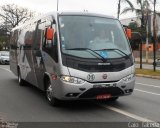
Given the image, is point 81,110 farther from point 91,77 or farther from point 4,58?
point 4,58

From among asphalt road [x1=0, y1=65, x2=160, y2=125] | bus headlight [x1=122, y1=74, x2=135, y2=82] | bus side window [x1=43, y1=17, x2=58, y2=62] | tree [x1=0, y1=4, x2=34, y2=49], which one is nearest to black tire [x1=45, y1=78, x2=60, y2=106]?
asphalt road [x1=0, y1=65, x2=160, y2=125]

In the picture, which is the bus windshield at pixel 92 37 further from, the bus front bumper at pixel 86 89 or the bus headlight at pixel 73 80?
the bus front bumper at pixel 86 89

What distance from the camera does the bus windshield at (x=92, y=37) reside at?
1008 cm

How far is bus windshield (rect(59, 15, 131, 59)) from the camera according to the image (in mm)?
10081

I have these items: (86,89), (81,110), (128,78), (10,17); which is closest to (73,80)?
(86,89)

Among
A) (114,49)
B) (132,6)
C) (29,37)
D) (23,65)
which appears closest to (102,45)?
(114,49)

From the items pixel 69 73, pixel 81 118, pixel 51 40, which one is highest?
pixel 51 40

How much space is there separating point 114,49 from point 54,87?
1.86m

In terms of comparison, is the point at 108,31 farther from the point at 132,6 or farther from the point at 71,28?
the point at 132,6

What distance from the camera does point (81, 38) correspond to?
10352mm

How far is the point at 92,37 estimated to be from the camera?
10461mm

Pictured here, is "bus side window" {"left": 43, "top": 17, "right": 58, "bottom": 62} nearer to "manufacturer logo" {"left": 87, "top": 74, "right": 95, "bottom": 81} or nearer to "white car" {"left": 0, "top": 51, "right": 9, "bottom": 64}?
"manufacturer logo" {"left": 87, "top": 74, "right": 95, "bottom": 81}

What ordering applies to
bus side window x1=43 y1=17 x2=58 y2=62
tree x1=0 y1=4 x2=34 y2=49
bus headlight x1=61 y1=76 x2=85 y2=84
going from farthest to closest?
tree x1=0 y1=4 x2=34 y2=49, bus side window x1=43 y1=17 x2=58 y2=62, bus headlight x1=61 y1=76 x2=85 y2=84

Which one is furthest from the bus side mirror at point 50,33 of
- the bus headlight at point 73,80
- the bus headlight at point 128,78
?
the bus headlight at point 128,78
